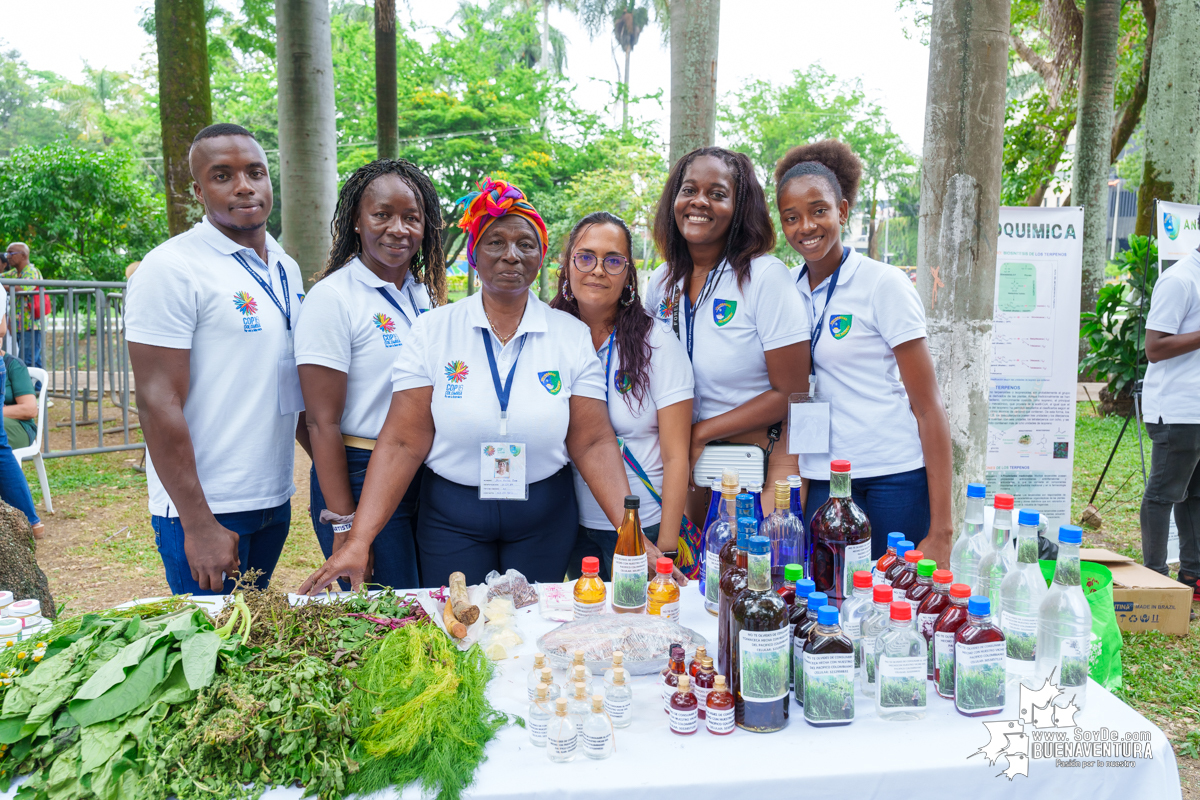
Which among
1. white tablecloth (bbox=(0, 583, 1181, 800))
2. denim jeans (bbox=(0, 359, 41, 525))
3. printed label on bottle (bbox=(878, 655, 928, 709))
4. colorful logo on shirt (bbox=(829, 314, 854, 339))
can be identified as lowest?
denim jeans (bbox=(0, 359, 41, 525))

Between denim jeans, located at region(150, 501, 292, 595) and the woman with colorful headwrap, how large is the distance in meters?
0.48

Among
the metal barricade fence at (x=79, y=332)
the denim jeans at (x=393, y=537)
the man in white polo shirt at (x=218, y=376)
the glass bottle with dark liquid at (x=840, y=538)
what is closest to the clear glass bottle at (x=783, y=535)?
the glass bottle with dark liquid at (x=840, y=538)

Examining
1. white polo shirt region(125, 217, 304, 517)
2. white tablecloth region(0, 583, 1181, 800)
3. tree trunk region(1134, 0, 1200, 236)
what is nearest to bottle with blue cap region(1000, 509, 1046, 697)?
white tablecloth region(0, 583, 1181, 800)

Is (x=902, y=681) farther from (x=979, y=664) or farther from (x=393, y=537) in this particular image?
(x=393, y=537)

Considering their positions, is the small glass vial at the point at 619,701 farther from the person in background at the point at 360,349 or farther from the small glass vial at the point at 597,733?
the person in background at the point at 360,349

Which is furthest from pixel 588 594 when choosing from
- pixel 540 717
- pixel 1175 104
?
pixel 1175 104

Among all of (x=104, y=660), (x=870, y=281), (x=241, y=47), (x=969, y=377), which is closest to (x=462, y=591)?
(x=104, y=660)

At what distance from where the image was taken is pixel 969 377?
4.02 m

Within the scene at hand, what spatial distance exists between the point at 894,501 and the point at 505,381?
→ 1.40 metres

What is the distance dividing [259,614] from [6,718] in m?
0.48

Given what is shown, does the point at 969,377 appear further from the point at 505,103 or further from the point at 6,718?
the point at 505,103

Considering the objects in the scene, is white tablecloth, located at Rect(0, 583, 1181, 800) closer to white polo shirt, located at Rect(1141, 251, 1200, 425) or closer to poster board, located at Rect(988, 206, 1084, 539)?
white polo shirt, located at Rect(1141, 251, 1200, 425)

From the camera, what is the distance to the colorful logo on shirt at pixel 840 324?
2.77m

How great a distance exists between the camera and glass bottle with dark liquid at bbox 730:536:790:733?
5.23ft
